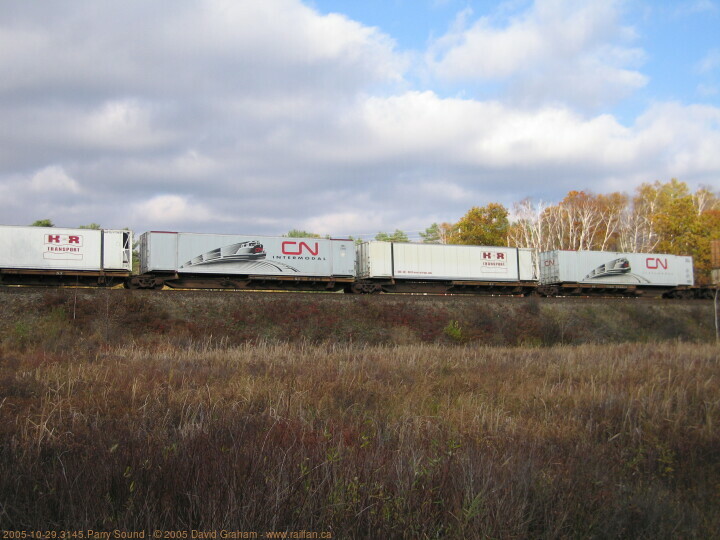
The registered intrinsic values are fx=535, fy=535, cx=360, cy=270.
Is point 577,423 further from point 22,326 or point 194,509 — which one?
point 22,326

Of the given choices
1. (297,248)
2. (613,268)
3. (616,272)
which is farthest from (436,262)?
(616,272)

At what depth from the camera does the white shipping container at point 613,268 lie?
109ft

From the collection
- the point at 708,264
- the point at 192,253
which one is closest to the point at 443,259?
the point at 192,253

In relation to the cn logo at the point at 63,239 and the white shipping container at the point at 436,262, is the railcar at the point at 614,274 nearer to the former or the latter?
the white shipping container at the point at 436,262

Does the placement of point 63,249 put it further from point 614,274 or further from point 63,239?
point 614,274

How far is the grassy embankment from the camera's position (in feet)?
12.7

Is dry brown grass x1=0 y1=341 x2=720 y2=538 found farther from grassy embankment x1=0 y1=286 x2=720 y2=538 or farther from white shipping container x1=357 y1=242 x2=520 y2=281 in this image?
white shipping container x1=357 y1=242 x2=520 y2=281

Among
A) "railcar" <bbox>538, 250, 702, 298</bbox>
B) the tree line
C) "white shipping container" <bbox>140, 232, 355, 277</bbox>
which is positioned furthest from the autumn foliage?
"white shipping container" <bbox>140, 232, 355, 277</bbox>

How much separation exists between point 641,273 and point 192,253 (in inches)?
1116

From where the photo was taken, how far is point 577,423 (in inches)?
278

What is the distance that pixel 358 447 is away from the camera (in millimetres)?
5293

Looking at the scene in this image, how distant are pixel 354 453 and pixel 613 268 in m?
33.7

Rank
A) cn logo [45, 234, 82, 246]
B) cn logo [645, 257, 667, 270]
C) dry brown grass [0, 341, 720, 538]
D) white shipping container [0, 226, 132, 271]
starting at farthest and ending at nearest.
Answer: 1. cn logo [645, 257, 667, 270]
2. cn logo [45, 234, 82, 246]
3. white shipping container [0, 226, 132, 271]
4. dry brown grass [0, 341, 720, 538]

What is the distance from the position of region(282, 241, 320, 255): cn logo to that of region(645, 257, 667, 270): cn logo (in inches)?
895
